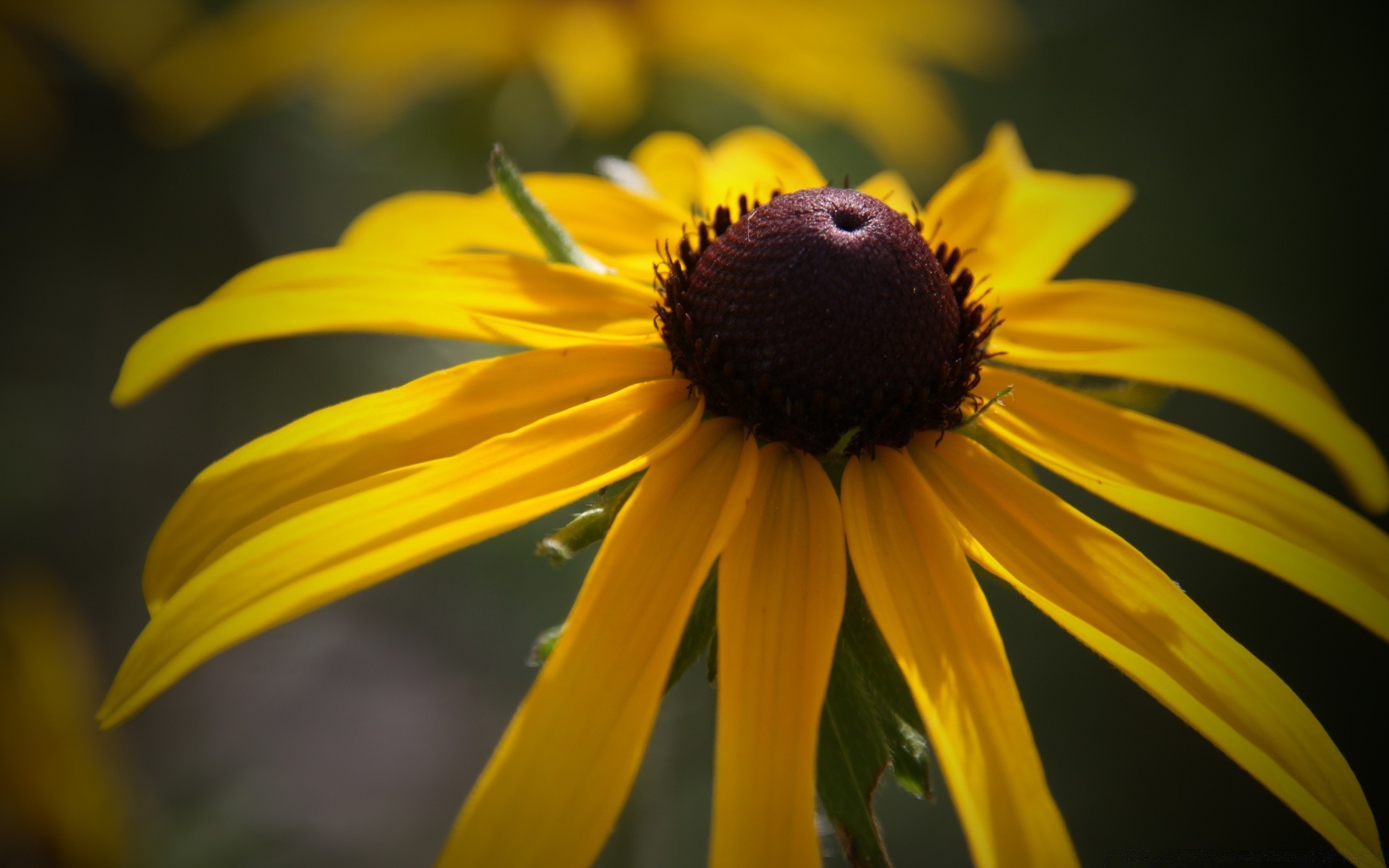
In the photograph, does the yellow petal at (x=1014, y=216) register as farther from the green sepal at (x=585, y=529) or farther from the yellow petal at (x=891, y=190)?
the green sepal at (x=585, y=529)

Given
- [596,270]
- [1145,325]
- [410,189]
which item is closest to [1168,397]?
[1145,325]

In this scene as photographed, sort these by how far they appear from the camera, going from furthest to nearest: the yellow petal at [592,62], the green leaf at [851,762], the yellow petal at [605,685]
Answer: the yellow petal at [592,62]
the green leaf at [851,762]
the yellow petal at [605,685]

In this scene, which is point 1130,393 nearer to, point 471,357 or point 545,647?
point 545,647

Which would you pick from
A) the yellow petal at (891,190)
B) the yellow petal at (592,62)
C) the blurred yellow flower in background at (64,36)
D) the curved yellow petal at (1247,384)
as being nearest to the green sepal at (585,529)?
the curved yellow petal at (1247,384)

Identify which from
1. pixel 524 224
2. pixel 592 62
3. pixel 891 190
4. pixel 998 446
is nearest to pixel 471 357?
Answer: pixel 592 62

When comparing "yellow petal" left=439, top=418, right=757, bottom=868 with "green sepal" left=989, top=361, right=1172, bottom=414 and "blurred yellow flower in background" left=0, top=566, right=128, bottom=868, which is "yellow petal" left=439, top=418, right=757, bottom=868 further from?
"blurred yellow flower in background" left=0, top=566, right=128, bottom=868

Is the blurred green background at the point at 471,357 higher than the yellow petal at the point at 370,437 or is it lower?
higher
